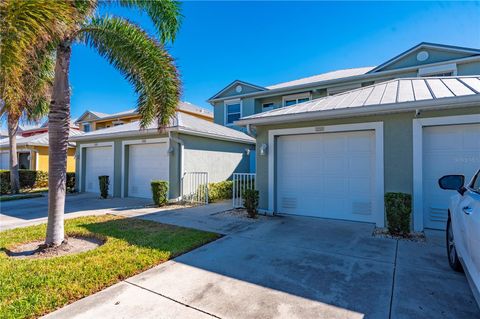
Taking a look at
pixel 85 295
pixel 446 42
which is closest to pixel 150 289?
pixel 85 295

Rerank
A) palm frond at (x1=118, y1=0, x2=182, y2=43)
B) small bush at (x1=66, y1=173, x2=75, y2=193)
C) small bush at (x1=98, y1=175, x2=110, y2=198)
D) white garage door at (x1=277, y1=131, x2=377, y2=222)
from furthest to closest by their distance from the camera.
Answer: small bush at (x1=66, y1=173, x2=75, y2=193)
small bush at (x1=98, y1=175, x2=110, y2=198)
white garage door at (x1=277, y1=131, x2=377, y2=222)
palm frond at (x1=118, y1=0, x2=182, y2=43)

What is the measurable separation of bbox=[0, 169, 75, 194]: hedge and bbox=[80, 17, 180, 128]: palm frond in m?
11.5

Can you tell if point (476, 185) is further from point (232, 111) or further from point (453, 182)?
point (232, 111)

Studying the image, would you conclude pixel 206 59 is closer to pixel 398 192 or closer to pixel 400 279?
pixel 398 192

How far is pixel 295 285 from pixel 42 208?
1017cm

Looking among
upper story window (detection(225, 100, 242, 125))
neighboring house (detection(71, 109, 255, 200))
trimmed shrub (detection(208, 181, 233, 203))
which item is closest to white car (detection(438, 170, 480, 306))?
trimmed shrub (detection(208, 181, 233, 203))

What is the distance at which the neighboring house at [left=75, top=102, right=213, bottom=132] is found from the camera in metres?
25.2

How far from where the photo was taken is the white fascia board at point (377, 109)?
5.68 m

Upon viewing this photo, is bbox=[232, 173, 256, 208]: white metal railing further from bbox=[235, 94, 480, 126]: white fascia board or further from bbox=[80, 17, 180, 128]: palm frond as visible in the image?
bbox=[80, 17, 180, 128]: palm frond

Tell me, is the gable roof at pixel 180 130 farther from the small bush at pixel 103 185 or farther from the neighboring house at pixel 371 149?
the neighboring house at pixel 371 149

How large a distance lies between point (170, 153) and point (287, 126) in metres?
5.18

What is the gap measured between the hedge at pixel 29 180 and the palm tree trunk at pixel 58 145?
449 inches

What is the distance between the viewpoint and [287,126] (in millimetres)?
8102

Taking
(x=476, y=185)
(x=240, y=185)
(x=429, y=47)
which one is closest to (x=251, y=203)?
(x=240, y=185)
